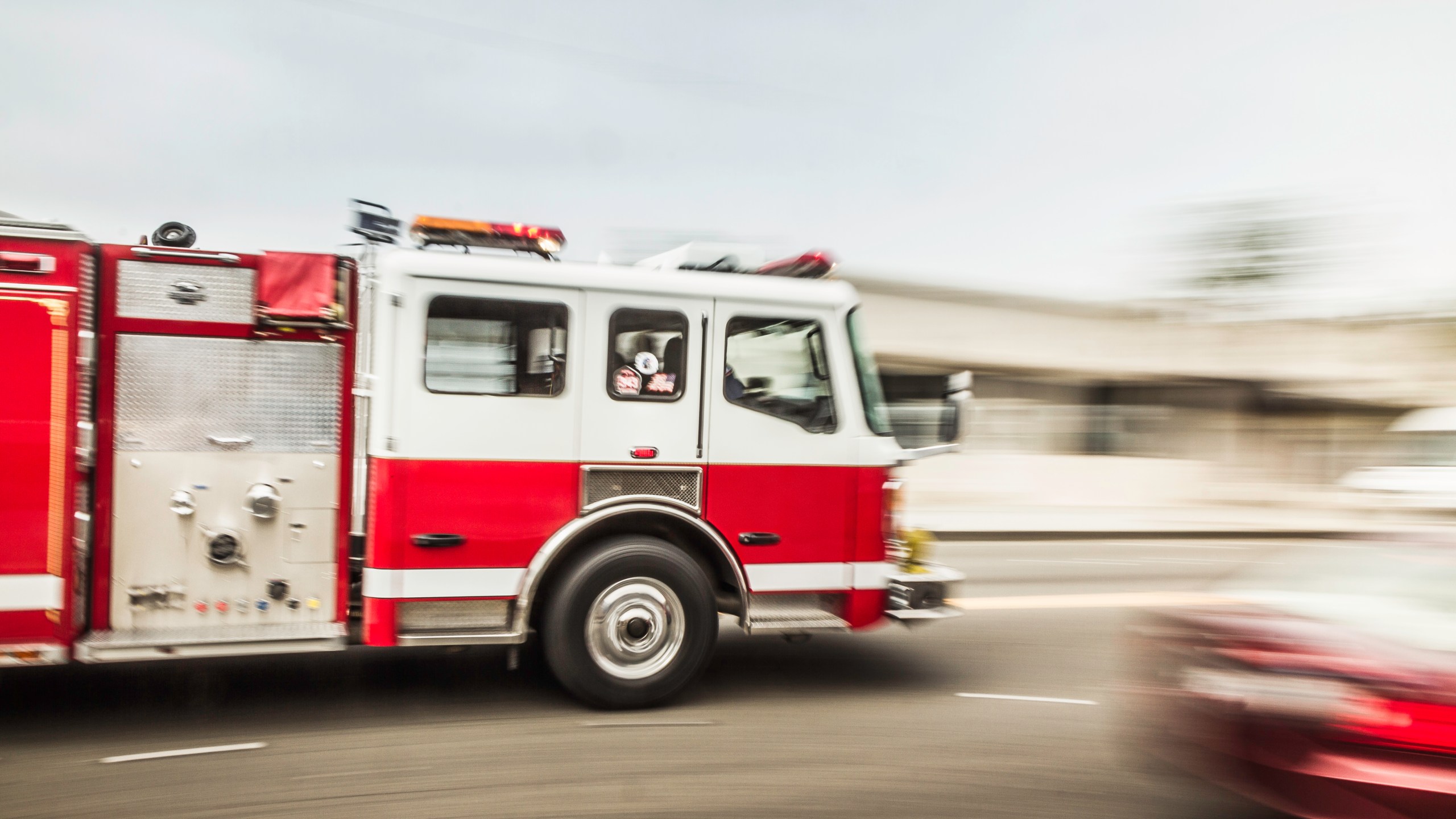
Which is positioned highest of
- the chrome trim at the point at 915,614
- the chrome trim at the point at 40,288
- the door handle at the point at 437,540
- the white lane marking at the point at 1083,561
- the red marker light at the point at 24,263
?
the red marker light at the point at 24,263

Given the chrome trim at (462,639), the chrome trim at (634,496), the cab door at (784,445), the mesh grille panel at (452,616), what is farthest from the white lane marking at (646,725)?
the chrome trim at (634,496)

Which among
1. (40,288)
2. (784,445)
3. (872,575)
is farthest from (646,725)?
(40,288)

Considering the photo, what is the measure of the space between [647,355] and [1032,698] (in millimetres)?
3154

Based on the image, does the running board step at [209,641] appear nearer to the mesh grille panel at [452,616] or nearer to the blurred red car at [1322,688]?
the mesh grille panel at [452,616]

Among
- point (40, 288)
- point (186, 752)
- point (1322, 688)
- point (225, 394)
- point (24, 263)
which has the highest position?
point (24, 263)

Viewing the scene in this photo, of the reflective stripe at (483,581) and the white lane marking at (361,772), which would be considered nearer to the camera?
the white lane marking at (361,772)

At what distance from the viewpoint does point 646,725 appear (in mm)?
5895

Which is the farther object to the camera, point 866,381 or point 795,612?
point 866,381

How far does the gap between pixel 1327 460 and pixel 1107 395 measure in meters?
6.48

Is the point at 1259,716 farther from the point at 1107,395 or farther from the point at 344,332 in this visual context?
the point at 1107,395

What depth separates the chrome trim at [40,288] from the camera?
5113mm

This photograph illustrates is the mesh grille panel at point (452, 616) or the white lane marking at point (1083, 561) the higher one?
the mesh grille panel at point (452, 616)

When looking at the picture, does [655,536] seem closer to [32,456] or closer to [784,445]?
[784,445]

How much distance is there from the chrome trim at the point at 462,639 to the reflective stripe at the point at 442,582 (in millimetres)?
207
